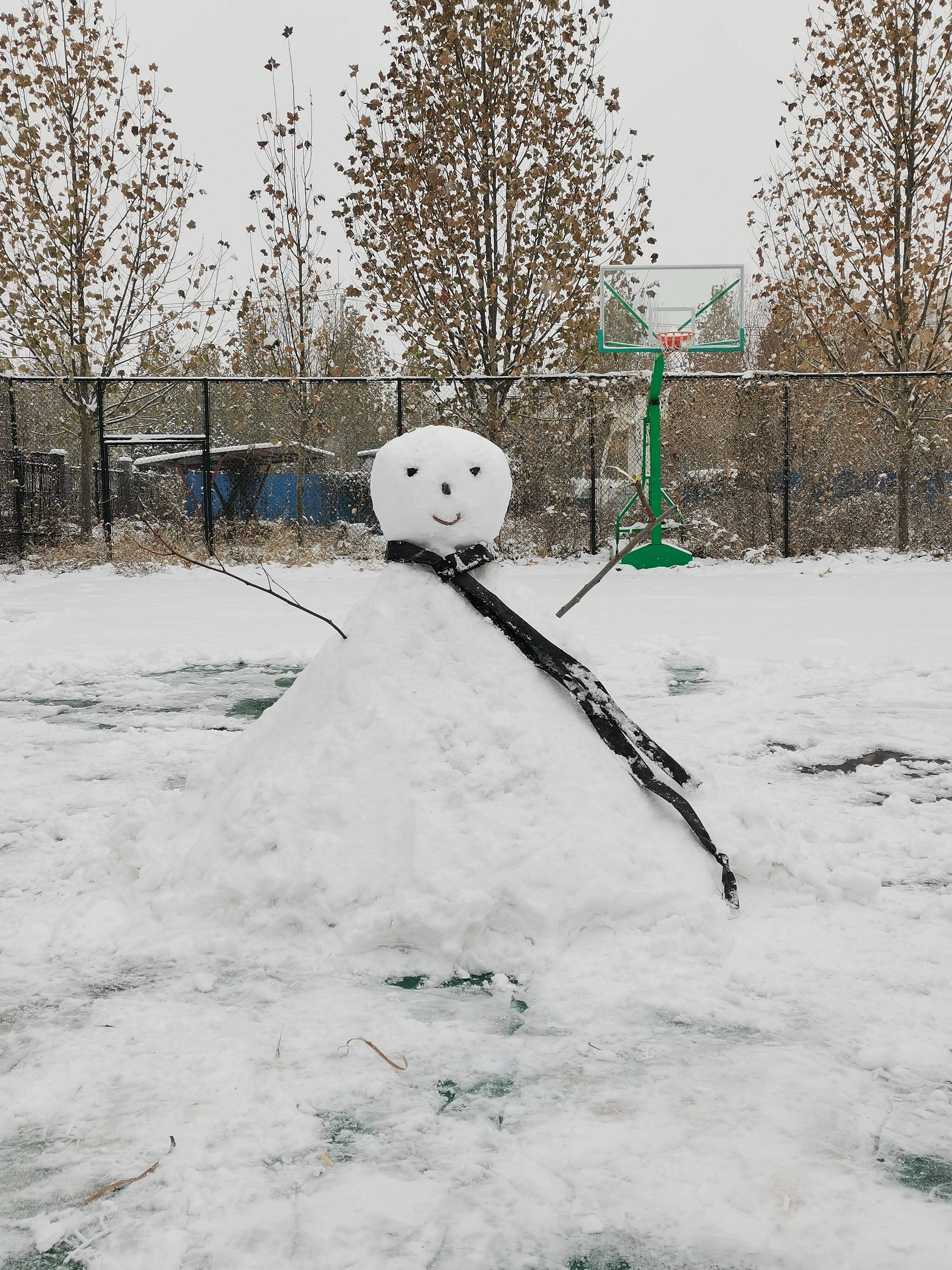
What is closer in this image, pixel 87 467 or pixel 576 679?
pixel 576 679

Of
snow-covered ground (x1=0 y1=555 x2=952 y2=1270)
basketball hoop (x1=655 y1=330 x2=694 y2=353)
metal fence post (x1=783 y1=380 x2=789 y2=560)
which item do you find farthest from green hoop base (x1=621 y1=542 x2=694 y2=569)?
snow-covered ground (x1=0 y1=555 x2=952 y2=1270)

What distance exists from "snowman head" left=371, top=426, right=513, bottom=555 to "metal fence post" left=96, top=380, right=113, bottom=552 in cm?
1034

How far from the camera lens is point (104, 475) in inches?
492

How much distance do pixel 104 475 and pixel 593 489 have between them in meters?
5.94

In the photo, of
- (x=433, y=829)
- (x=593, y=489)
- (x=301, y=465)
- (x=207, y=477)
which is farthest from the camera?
(x=301, y=465)

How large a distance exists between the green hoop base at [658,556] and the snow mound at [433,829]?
887 centimetres

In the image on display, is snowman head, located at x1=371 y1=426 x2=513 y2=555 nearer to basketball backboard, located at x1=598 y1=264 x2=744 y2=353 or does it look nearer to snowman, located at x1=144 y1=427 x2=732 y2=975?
snowman, located at x1=144 y1=427 x2=732 y2=975

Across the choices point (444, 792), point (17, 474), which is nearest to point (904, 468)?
point (17, 474)

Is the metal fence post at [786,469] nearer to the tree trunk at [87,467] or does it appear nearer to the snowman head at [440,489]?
the tree trunk at [87,467]

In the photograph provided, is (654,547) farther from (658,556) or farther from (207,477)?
(207,477)

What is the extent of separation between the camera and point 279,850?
99.8 inches

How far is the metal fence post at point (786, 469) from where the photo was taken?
12305mm

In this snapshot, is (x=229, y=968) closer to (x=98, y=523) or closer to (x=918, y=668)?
(x=918, y=668)

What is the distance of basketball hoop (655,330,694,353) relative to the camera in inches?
427
